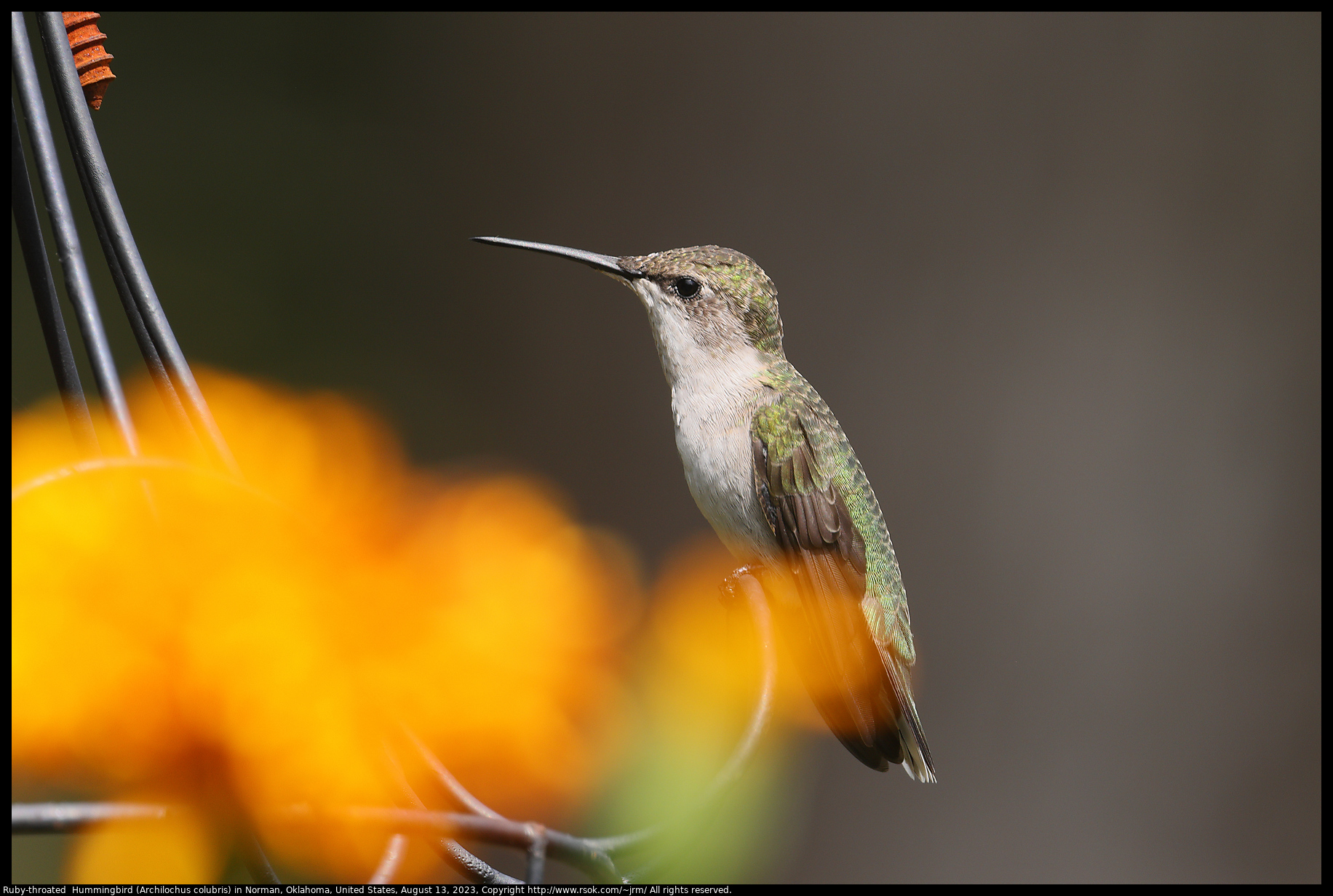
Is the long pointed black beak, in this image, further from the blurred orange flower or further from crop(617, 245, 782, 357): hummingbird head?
the blurred orange flower

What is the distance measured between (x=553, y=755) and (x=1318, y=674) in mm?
1424

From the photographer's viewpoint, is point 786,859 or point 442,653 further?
point 786,859

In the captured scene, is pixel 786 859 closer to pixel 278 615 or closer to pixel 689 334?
pixel 689 334

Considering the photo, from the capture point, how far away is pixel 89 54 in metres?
0.41

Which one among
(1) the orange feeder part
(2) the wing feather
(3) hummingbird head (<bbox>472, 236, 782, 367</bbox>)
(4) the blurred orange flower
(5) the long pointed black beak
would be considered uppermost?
(1) the orange feeder part

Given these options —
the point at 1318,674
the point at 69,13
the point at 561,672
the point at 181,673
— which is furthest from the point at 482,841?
the point at 1318,674

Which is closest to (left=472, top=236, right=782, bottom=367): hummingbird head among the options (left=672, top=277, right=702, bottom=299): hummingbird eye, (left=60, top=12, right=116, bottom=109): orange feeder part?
(left=672, top=277, right=702, bottom=299): hummingbird eye

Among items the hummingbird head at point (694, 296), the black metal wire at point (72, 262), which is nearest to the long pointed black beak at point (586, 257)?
the hummingbird head at point (694, 296)

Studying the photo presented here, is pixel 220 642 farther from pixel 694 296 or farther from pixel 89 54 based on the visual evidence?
pixel 694 296

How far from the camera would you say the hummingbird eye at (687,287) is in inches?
26.2

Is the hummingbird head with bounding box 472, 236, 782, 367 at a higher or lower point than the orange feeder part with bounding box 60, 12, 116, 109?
lower

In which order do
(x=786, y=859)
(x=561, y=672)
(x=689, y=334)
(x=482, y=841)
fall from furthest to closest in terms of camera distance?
(x=786, y=859) < (x=561, y=672) < (x=689, y=334) < (x=482, y=841)

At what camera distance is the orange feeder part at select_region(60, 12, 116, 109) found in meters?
0.41

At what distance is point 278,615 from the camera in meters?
0.36
